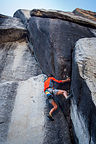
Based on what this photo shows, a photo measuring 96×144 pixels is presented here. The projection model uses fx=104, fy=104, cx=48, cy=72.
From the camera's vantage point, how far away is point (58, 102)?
5.12 m

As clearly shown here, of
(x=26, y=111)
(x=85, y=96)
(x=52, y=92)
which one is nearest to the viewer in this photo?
(x=85, y=96)

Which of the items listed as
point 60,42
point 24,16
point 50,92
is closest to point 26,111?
point 50,92

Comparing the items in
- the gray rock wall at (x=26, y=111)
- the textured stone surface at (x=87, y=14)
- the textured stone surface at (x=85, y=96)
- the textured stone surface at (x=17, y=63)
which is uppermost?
the textured stone surface at (x=87, y=14)

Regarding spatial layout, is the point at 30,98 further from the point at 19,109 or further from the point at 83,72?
the point at 83,72

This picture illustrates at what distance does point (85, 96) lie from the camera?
2.95m

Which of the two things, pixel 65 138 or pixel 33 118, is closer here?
pixel 65 138

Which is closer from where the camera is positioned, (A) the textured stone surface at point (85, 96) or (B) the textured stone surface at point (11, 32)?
(A) the textured stone surface at point (85, 96)

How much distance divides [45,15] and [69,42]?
3.63 meters

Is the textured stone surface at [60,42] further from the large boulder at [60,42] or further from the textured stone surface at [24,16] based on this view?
the textured stone surface at [24,16]

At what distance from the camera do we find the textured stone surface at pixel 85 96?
2.66 metres

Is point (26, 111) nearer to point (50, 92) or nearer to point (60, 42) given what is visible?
point (50, 92)

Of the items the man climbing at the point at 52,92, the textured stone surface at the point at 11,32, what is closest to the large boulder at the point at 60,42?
the man climbing at the point at 52,92

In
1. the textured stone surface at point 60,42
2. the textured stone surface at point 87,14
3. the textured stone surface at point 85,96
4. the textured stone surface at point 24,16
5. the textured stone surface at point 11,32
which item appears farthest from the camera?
the textured stone surface at point 24,16

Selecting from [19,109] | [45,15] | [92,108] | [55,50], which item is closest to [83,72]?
[92,108]
